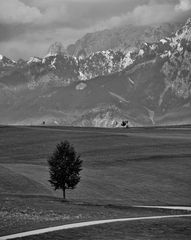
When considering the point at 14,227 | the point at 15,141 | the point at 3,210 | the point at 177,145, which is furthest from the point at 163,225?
the point at 15,141

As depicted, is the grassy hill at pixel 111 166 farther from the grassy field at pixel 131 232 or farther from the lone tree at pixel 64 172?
the grassy field at pixel 131 232

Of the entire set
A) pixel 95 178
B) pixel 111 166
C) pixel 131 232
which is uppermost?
pixel 111 166

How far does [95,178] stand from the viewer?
95250 millimetres

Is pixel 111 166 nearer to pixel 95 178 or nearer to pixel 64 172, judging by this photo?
pixel 95 178

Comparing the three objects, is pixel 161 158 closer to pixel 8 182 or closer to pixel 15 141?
pixel 8 182

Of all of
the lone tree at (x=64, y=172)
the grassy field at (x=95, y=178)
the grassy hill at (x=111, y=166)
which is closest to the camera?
the grassy field at (x=95, y=178)

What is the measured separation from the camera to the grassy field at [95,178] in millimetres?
40062

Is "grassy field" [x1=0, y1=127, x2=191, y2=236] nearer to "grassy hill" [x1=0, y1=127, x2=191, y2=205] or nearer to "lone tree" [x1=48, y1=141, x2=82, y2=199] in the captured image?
"grassy hill" [x1=0, y1=127, x2=191, y2=205]

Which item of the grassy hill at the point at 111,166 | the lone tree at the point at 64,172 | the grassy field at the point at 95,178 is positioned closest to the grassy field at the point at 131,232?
the grassy field at the point at 95,178

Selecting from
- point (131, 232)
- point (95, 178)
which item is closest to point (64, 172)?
point (95, 178)

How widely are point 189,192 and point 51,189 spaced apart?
892 inches

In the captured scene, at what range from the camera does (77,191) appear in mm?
82562

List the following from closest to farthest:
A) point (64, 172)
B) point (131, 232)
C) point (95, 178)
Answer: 1. point (131, 232)
2. point (64, 172)
3. point (95, 178)

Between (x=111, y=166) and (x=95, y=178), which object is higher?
(x=111, y=166)
